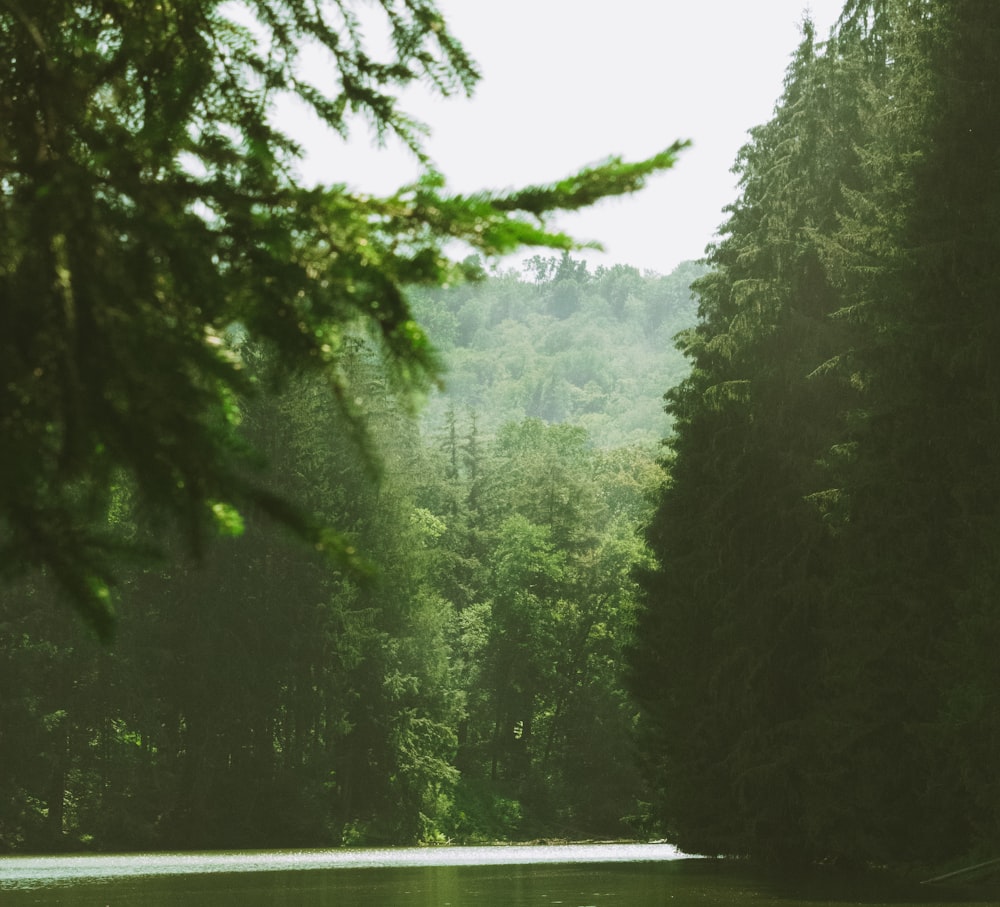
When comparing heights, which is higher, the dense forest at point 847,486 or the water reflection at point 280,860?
the dense forest at point 847,486

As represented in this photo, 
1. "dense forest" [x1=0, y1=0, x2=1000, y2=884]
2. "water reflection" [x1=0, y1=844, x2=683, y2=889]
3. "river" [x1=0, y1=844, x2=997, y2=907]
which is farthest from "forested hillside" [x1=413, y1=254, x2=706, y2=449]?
"river" [x1=0, y1=844, x2=997, y2=907]

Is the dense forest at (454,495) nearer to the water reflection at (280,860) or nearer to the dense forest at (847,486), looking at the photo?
the dense forest at (847,486)

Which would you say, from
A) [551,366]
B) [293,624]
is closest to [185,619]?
[293,624]

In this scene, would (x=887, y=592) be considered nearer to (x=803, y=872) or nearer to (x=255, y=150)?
(x=803, y=872)

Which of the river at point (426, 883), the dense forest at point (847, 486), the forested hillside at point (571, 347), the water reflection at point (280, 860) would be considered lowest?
the river at point (426, 883)

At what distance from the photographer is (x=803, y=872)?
70.2ft

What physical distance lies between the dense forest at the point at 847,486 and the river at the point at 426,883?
4.36ft

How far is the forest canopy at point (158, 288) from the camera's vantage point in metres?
1.96

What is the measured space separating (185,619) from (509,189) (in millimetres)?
39118

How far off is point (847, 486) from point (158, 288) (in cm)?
1853

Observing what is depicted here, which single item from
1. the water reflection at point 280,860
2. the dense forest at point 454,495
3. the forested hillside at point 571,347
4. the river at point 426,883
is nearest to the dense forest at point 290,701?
the dense forest at point 454,495

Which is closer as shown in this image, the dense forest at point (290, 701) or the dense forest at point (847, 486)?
the dense forest at point (847, 486)

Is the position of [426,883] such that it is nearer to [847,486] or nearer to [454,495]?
[847,486]

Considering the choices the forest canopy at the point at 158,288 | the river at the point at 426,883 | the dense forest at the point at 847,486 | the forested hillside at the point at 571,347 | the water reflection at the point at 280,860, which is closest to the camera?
the forest canopy at the point at 158,288
